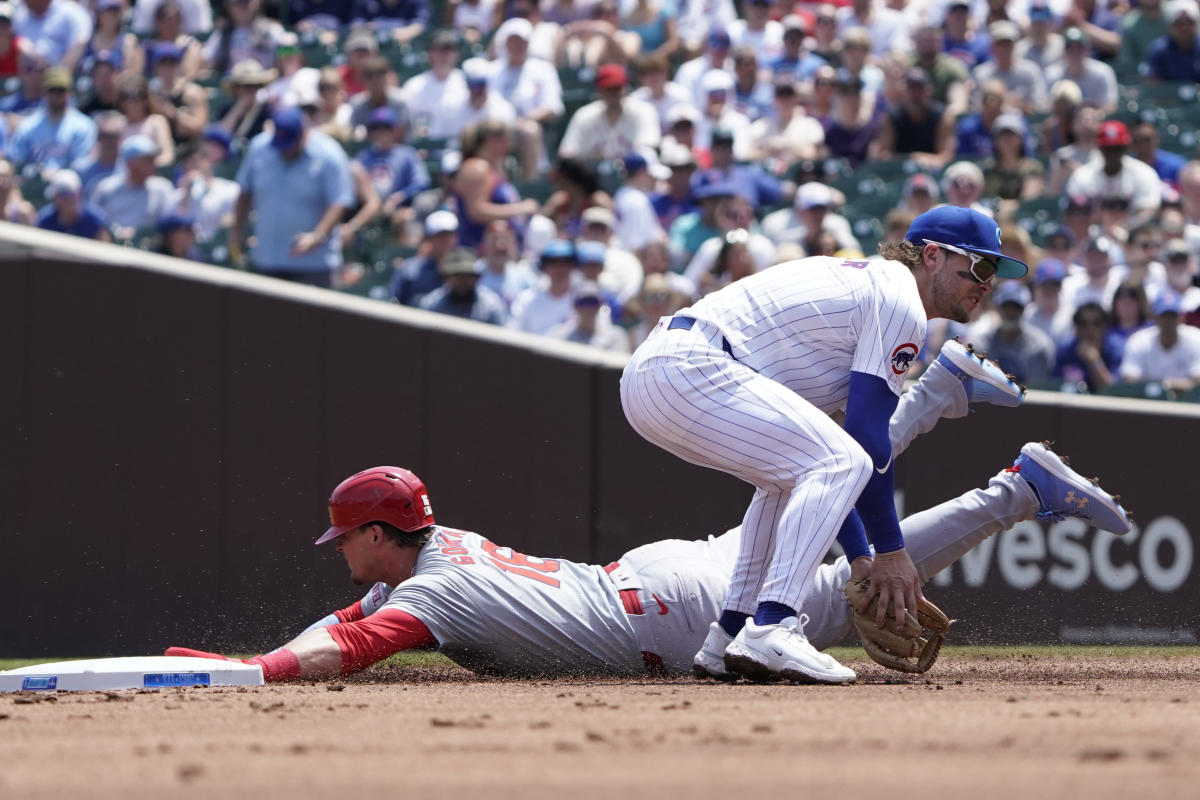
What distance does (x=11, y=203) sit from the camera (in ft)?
38.8

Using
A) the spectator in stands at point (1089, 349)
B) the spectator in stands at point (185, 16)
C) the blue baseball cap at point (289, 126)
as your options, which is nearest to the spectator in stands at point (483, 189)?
the blue baseball cap at point (289, 126)

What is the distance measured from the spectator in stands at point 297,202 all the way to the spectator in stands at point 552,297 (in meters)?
1.38

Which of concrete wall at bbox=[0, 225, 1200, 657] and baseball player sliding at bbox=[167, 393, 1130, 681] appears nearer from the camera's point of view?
baseball player sliding at bbox=[167, 393, 1130, 681]

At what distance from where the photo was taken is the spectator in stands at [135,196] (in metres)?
11.9

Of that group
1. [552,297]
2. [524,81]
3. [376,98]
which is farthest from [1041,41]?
[376,98]

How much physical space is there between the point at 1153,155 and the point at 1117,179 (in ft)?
2.09

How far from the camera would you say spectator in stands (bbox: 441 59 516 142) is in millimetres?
12594

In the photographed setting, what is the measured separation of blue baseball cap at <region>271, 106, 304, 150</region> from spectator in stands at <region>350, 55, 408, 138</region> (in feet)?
6.39

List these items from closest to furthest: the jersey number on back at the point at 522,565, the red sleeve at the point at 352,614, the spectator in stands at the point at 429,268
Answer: the jersey number on back at the point at 522,565, the red sleeve at the point at 352,614, the spectator in stands at the point at 429,268

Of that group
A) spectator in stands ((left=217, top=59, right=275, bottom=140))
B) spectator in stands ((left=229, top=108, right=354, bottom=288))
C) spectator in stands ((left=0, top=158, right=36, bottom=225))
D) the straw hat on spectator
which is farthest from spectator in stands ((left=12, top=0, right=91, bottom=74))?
spectator in stands ((left=229, top=108, right=354, bottom=288))

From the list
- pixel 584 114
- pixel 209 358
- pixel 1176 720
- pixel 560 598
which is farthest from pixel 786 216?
pixel 1176 720

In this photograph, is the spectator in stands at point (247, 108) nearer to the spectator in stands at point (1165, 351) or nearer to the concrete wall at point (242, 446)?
the concrete wall at point (242, 446)

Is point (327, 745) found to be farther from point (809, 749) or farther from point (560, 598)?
point (560, 598)

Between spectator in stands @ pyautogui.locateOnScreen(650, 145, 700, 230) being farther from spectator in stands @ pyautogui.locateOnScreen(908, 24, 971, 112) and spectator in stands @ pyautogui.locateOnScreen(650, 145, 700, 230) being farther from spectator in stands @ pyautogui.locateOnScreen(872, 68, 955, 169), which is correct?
spectator in stands @ pyautogui.locateOnScreen(908, 24, 971, 112)
